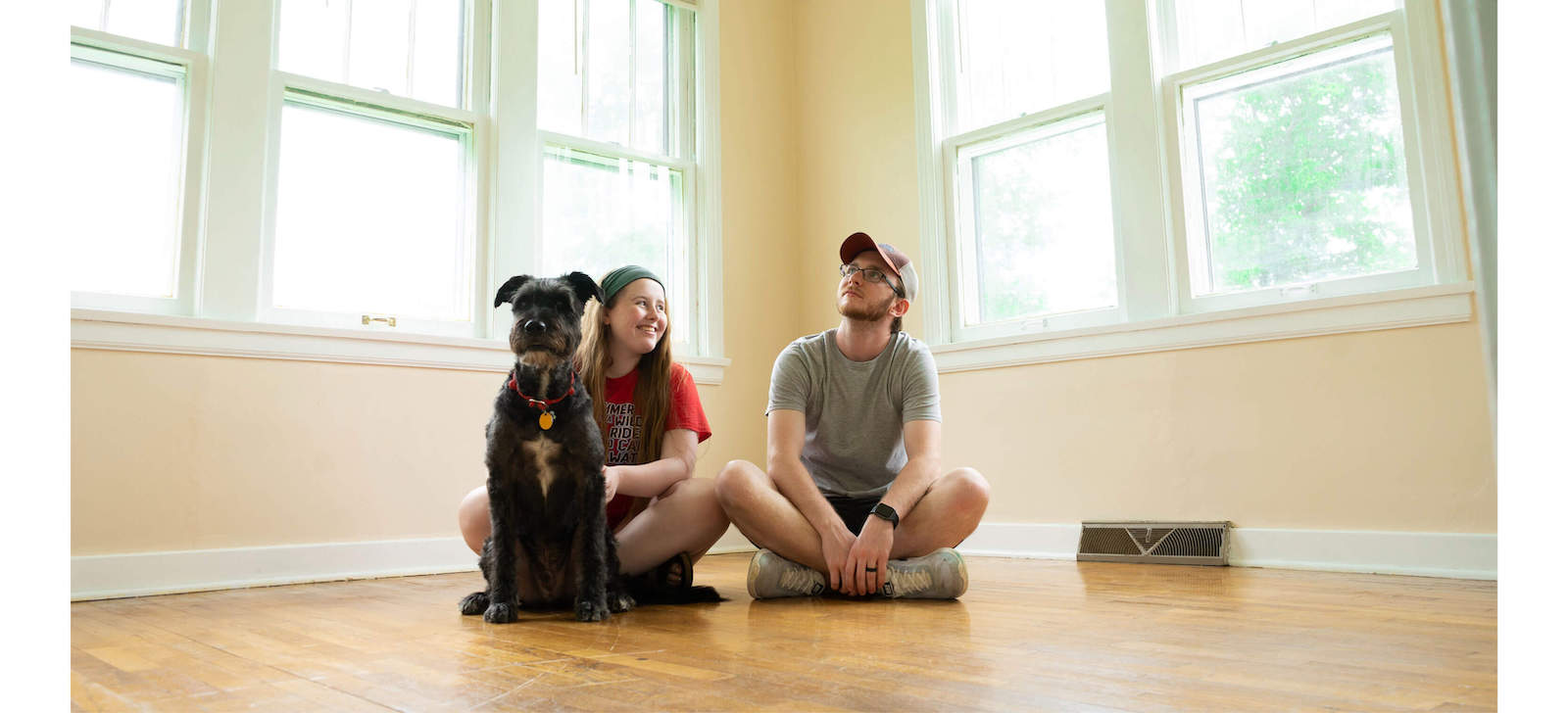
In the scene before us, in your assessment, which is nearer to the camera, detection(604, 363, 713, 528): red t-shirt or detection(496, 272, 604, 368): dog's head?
detection(496, 272, 604, 368): dog's head

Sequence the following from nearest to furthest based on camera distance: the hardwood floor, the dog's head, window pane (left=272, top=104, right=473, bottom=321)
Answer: the hardwood floor
the dog's head
window pane (left=272, top=104, right=473, bottom=321)

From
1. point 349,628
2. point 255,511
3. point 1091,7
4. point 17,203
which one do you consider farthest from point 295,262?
point 1091,7

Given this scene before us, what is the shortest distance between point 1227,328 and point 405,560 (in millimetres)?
3216

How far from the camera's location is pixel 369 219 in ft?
11.8

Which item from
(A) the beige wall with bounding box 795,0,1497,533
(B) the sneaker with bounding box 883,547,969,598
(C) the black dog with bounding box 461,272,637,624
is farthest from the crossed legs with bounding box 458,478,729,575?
(A) the beige wall with bounding box 795,0,1497,533

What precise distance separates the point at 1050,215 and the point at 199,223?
334 cm

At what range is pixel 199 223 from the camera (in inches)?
124

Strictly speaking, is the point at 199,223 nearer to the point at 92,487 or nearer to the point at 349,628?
the point at 92,487

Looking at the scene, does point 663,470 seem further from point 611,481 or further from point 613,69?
point 613,69

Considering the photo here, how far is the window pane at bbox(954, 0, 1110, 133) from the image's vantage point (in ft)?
12.9

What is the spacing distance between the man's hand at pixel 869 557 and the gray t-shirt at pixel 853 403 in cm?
30

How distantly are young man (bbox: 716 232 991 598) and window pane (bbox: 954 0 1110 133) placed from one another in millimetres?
1928

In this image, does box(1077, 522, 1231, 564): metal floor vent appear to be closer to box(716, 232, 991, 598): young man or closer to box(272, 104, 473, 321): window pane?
box(716, 232, 991, 598): young man

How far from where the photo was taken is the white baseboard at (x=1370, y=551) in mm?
2787
